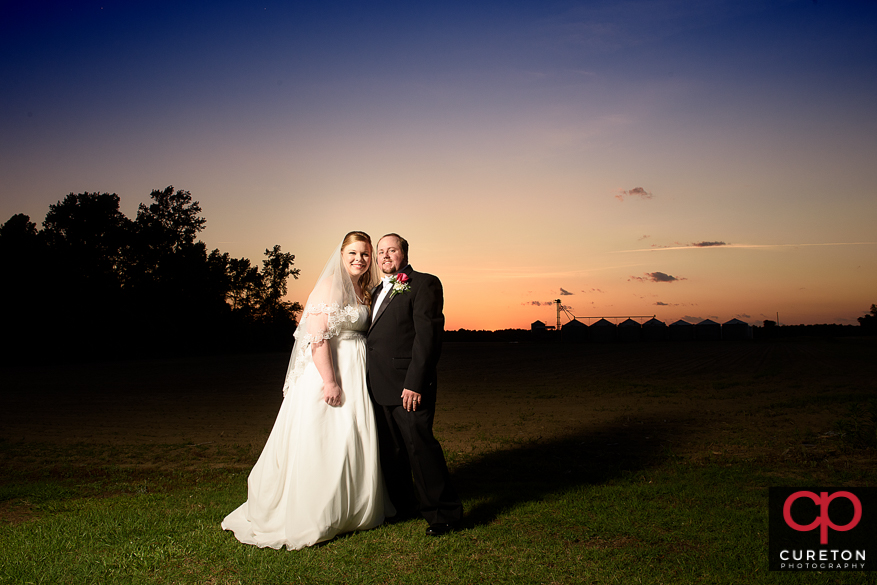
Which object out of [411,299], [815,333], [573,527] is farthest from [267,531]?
[815,333]

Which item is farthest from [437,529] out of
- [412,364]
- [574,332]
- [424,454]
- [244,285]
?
[574,332]

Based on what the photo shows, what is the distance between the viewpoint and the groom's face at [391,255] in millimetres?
4645

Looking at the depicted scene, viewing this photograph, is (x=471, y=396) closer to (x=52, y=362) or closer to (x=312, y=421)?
(x=312, y=421)

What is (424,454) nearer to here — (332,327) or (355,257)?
(332,327)

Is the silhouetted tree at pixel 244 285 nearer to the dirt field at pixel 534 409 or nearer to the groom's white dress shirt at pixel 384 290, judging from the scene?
the dirt field at pixel 534 409

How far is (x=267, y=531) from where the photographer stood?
448cm

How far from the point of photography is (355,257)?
15.5 feet

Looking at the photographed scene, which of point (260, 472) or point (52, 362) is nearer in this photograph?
point (260, 472)

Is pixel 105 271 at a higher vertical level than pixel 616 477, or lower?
higher

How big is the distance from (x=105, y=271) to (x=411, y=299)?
39.4 metres

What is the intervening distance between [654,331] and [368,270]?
268ft

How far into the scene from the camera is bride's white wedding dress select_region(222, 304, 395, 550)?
438 centimetres

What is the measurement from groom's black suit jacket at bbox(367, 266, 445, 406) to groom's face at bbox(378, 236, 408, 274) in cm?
9

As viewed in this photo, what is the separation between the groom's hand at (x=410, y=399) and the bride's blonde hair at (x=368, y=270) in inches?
33.4
